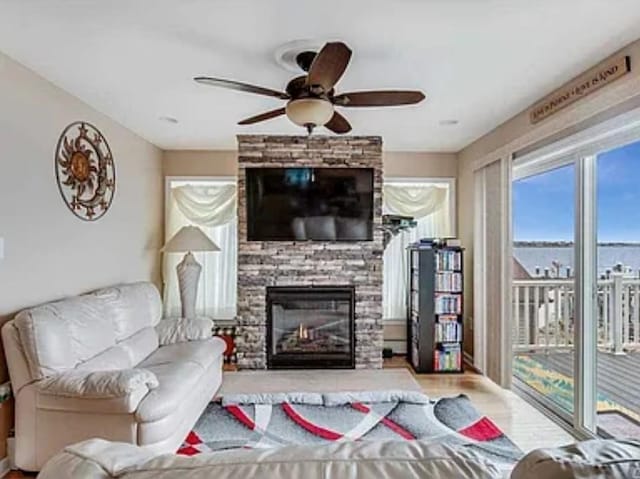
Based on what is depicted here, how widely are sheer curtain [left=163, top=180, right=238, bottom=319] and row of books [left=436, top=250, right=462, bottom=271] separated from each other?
7.71 feet

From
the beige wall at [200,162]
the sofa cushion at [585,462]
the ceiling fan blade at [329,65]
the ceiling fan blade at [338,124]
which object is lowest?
the sofa cushion at [585,462]

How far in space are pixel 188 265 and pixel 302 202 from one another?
1.36 m

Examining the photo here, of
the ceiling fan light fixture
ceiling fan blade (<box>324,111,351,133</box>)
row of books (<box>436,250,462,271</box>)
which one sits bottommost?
row of books (<box>436,250,462,271</box>)

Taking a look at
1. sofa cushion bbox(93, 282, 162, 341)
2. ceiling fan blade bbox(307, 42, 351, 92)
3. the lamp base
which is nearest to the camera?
ceiling fan blade bbox(307, 42, 351, 92)

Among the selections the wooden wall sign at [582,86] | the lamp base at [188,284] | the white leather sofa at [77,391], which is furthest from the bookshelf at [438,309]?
the white leather sofa at [77,391]

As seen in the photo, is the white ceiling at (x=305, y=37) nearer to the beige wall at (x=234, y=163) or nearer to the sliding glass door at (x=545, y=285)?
the sliding glass door at (x=545, y=285)

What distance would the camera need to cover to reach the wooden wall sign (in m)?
2.75

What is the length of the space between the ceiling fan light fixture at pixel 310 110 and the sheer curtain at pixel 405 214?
3188 mm

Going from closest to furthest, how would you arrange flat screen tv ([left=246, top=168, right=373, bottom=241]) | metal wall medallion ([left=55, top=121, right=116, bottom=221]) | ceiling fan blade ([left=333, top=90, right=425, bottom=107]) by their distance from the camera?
ceiling fan blade ([left=333, top=90, right=425, bottom=107])
metal wall medallion ([left=55, top=121, right=116, bottom=221])
flat screen tv ([left=246, top=168, right=373, bottom=241])

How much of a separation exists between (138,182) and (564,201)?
13.1ft

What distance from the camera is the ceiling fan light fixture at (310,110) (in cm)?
273

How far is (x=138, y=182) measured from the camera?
5066 mm

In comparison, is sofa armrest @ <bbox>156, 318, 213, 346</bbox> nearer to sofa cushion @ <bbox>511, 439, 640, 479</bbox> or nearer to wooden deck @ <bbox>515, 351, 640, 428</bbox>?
wooden deck @ <bbox>515, 351, 640, 428</bbox>

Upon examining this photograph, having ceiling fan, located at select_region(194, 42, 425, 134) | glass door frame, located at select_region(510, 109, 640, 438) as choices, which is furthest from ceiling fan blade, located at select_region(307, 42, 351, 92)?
glass door frame, located at select_region(510, 109, 640, 438)
